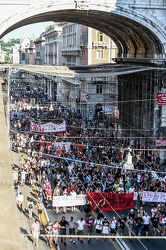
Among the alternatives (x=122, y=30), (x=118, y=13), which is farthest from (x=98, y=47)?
(x=118, y=13)

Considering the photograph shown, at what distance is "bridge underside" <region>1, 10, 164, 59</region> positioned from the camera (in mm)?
28609

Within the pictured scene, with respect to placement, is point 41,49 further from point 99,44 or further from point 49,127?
point 49,127

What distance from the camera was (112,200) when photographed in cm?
1828

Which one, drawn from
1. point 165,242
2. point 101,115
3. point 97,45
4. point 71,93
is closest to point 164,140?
point 165,242

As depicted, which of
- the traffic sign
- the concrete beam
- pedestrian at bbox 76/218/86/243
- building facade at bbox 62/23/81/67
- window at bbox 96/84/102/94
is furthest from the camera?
building facade at bbox 62/23/81/67

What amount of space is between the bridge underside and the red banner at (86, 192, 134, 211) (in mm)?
12403

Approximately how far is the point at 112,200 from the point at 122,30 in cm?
1772

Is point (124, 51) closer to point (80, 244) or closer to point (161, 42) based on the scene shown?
point (161, 42)

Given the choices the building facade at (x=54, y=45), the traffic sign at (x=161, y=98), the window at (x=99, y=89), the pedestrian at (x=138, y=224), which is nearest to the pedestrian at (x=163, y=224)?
the pedestrian at (x=138, y=224)

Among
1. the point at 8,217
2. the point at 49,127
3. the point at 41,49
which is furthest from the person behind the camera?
the point at 41,49

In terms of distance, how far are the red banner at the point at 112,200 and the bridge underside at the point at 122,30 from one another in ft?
40.7

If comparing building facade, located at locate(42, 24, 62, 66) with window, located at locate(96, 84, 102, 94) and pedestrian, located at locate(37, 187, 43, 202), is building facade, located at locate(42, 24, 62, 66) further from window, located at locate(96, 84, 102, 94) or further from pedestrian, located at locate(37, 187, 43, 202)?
pedestrian, located at locate(37, 187, 43, 202)

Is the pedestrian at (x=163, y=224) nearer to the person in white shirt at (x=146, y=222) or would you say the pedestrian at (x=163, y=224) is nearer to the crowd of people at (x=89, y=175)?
the crowd of people at (x=89, y=175)

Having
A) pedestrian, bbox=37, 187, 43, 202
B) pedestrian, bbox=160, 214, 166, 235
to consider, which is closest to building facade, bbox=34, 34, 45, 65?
pedestrian, bbox=37, 187, 43, 202
